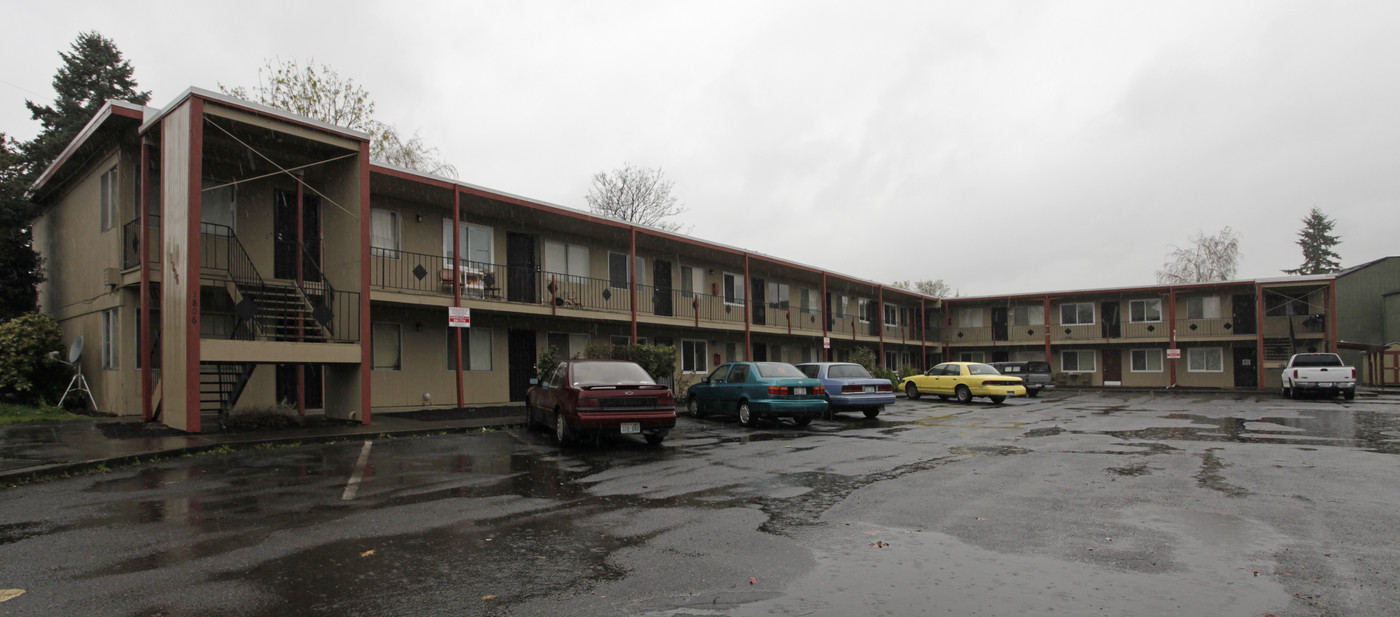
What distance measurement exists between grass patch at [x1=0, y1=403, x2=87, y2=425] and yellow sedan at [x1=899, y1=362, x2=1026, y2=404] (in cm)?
2425

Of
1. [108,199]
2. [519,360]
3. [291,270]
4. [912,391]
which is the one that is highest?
[108,199]

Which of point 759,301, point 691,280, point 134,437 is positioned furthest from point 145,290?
point 759,301

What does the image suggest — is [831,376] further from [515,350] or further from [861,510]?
[861,510]

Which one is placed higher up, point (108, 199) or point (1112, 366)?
point (108, 199)

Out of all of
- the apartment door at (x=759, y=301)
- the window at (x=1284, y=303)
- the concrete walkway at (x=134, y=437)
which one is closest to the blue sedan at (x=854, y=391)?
the concrete walkway at (x=134, y=437)

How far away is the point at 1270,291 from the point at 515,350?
124 feet

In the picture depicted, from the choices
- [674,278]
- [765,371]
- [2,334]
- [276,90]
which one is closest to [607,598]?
[765,371]

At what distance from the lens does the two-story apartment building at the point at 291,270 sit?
1309 centimetres

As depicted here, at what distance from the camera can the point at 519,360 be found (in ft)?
68.4

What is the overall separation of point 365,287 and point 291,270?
306cm

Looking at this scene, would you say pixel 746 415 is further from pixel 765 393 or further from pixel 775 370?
pixel 775 370

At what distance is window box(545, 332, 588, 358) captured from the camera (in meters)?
22.0

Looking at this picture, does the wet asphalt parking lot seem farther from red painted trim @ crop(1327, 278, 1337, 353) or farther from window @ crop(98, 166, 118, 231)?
red painted trim @ crop(1327, 278, 1337, 353)

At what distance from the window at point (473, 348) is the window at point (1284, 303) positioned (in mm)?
38292
